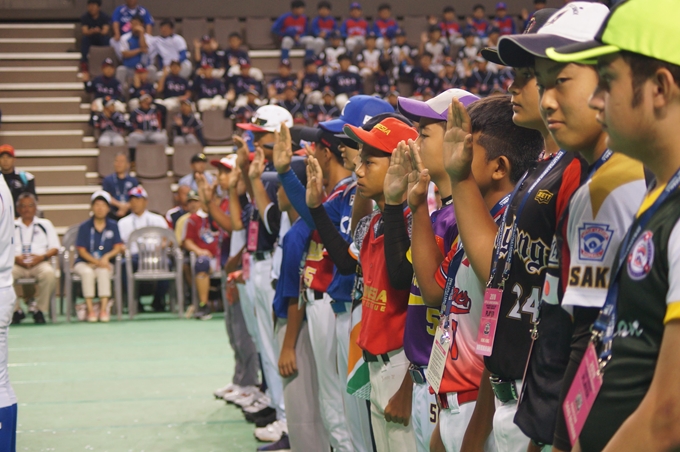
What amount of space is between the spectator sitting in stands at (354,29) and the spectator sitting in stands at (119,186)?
6700mm

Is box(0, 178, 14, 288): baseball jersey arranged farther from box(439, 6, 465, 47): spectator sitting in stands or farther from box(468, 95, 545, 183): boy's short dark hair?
box(439, 6, 465, 47): spectator sitting in stands

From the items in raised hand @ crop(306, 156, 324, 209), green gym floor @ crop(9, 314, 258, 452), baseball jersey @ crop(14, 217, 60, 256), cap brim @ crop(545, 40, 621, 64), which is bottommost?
green gym floor @ crop(9, 314, 258, 452)

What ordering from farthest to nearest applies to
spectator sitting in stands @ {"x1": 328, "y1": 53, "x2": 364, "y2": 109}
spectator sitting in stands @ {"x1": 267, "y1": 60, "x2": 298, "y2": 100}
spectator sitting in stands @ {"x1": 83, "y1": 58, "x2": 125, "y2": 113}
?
spectator sitting in stands @ {"x1": 328, "y1": 53, "x2": 364, "y2": 109}, spectator sitting in stands @ {"x1": 267, "y1": 60, "x2": 298, "y2": 100}, spectator sitting in stands @ {"x1": 83, "y1": 58, "x2": 125, "y2": 113}

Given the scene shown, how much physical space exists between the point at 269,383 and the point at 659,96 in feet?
14.7

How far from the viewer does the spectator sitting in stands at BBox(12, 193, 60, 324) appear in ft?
35.8

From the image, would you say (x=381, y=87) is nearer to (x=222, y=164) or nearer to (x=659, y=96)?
(x=222, y=164)

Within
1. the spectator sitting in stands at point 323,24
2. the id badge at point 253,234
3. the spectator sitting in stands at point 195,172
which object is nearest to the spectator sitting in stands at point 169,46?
the spectator sitting in stands at point 323,24

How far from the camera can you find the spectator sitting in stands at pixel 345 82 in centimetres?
1658

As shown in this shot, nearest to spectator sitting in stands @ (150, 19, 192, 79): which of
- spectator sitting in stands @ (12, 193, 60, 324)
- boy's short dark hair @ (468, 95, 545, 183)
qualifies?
spectator sitting in stands @ (12, 193, 60, 324)

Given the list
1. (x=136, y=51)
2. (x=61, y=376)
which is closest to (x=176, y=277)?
(x=61, y=376)

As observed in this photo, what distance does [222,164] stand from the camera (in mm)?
7016

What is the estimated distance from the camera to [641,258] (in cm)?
130

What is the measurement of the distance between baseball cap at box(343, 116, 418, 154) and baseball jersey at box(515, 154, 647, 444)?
1588 millimetres

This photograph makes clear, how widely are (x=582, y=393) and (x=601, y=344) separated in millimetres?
109
